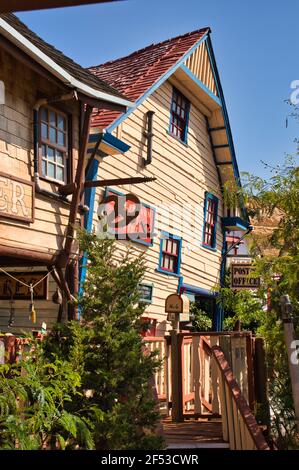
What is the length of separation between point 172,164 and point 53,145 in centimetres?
529

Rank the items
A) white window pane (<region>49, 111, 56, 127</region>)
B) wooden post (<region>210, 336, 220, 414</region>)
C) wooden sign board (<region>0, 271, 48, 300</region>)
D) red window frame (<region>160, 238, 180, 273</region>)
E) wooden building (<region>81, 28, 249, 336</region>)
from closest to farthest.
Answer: wooden post (<region>210, 336, 220, 414</region>)
white window pane (<region>49, 111, 56, 127</region>)
wooden sign board (<region>0, 271, 48, 300</region>)
wooden building (<region>81, 28, 249, 336</region>)
red window frame (<region>160, 238, 180, 273</region>)

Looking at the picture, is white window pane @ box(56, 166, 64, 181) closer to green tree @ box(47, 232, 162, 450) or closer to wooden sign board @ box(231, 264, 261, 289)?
wooden sign board @ box(231, 264, 261, 289)

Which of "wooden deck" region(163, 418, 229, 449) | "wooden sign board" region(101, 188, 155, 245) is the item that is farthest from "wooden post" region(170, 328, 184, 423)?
"wooden sign board" region(101, 188, 155, 245)

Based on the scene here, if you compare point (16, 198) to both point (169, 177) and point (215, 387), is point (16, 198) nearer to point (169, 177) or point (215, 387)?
point (215, 387)

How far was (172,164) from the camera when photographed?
549 inches

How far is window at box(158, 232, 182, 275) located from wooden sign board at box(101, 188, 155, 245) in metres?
0.78

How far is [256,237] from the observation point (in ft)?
21.5

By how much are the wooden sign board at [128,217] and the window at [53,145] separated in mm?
1270

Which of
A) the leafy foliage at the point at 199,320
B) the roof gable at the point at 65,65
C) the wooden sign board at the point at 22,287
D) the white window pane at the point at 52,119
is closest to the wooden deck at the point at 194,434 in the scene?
the wooden sign board at the point at 22,287

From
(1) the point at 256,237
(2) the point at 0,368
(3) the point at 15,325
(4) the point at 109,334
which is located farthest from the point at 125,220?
(2) the point at 0,368

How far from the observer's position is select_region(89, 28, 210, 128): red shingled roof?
1164 cm

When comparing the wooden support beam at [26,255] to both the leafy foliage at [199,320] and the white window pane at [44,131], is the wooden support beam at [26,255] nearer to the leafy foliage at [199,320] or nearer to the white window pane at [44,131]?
the white window pane at [44,131]
